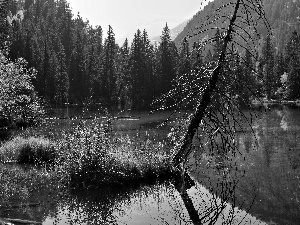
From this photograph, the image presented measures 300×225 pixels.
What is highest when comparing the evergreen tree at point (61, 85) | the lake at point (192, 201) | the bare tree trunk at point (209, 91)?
the evergreen tree at point (61, 85)

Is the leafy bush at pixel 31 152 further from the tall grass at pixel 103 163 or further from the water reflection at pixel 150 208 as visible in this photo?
the water reflection at pixel 150 208

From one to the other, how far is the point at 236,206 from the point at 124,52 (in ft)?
317

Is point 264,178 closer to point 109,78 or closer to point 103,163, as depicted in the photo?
point 103,163

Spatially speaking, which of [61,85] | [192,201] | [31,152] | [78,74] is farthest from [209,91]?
[78,74]

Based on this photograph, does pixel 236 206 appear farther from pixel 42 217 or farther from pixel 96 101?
pixel 96 101

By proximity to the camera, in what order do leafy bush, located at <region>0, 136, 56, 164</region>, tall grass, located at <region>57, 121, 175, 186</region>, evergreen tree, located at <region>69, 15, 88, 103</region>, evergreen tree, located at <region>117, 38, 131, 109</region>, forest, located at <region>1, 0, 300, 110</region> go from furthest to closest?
evergreen tree, located at <region>69, 15, 88, 103</region> < evergreen tree, located at <region>117, 38, 131, 109</region> < forest, located at <region>1, 0, 300, 110</region> < leafy bush, located at <region>0, 136, 56, 164</region> < tall grass, located at <region>57, 121, 175, 186</region>

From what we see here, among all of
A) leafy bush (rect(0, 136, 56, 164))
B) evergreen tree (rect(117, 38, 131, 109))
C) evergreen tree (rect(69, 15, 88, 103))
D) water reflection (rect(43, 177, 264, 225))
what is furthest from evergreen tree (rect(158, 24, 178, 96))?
water reflection (rect(43, 177, 264, 225))

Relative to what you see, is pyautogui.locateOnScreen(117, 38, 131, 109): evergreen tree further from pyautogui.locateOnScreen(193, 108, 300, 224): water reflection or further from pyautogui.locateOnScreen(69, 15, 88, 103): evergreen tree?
pyautogui.locateOnScreen(193, 108, 300, 224): water reflection

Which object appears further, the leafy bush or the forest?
the forest

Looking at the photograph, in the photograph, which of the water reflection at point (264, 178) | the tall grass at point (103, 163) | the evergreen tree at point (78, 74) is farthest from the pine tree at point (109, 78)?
the tall grass at point (103, 163)

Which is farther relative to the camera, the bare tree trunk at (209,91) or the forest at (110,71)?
the forest at (110,71)

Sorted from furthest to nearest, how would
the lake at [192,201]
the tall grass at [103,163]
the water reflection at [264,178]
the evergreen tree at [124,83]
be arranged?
the evergreen tree at [124,83] → the tall grass at [103,163] → the water reflection at [264,178] → the lake at [192,201]

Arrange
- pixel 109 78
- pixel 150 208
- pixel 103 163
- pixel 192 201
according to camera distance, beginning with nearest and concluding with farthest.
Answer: pixel 150 208, pixel 192 201, pixel 103 163, pixel 109 78

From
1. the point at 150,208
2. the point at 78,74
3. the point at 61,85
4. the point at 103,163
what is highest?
the point at 78,74
